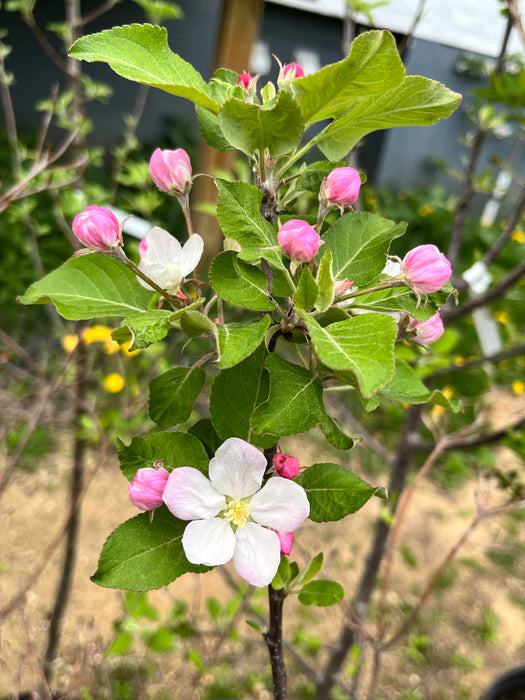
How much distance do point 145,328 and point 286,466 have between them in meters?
0.16

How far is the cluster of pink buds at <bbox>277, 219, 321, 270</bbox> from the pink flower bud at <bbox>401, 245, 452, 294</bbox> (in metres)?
0.09

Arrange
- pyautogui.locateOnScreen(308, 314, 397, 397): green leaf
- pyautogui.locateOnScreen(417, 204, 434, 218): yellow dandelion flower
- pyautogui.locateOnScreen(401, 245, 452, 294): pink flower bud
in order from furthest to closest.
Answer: pyautogui.locateOnScreen(417, 204, 434, 218): yellow dandelion flower < pyautogui.locateOnScreen(401, 245, 452, 294): pink flower bud < pyautogui.locateOnScreen(308, 314, 397, 397): green leaf

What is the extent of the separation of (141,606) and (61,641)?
80cm

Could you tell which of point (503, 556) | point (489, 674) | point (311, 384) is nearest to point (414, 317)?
point (311, 384)

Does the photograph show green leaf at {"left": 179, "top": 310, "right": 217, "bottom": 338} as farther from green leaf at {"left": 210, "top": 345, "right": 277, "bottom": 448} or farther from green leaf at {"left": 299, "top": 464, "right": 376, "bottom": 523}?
green leaf at {"left": 299, "top": 464, "right": 376, "bottom": 523}

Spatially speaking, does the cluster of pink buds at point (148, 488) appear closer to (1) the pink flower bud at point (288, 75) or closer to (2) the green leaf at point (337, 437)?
(2) the green leaf at point (337, 437)

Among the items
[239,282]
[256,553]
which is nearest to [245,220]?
[239,282]

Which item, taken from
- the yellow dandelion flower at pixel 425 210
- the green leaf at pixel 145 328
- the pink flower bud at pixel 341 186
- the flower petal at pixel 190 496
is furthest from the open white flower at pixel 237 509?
the yellow dandelion flower at pixel 425 210

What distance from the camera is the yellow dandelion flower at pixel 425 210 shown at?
129 inches

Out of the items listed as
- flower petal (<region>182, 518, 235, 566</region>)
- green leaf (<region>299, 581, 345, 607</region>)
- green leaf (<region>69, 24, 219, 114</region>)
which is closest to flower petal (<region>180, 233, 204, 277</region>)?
green leaf (<region>69, 24, 219, 114</region>)

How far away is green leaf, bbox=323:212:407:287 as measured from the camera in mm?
451

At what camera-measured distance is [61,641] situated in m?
1.72

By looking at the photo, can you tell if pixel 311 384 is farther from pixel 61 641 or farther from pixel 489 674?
pixel 489 674

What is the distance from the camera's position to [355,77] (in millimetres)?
372
